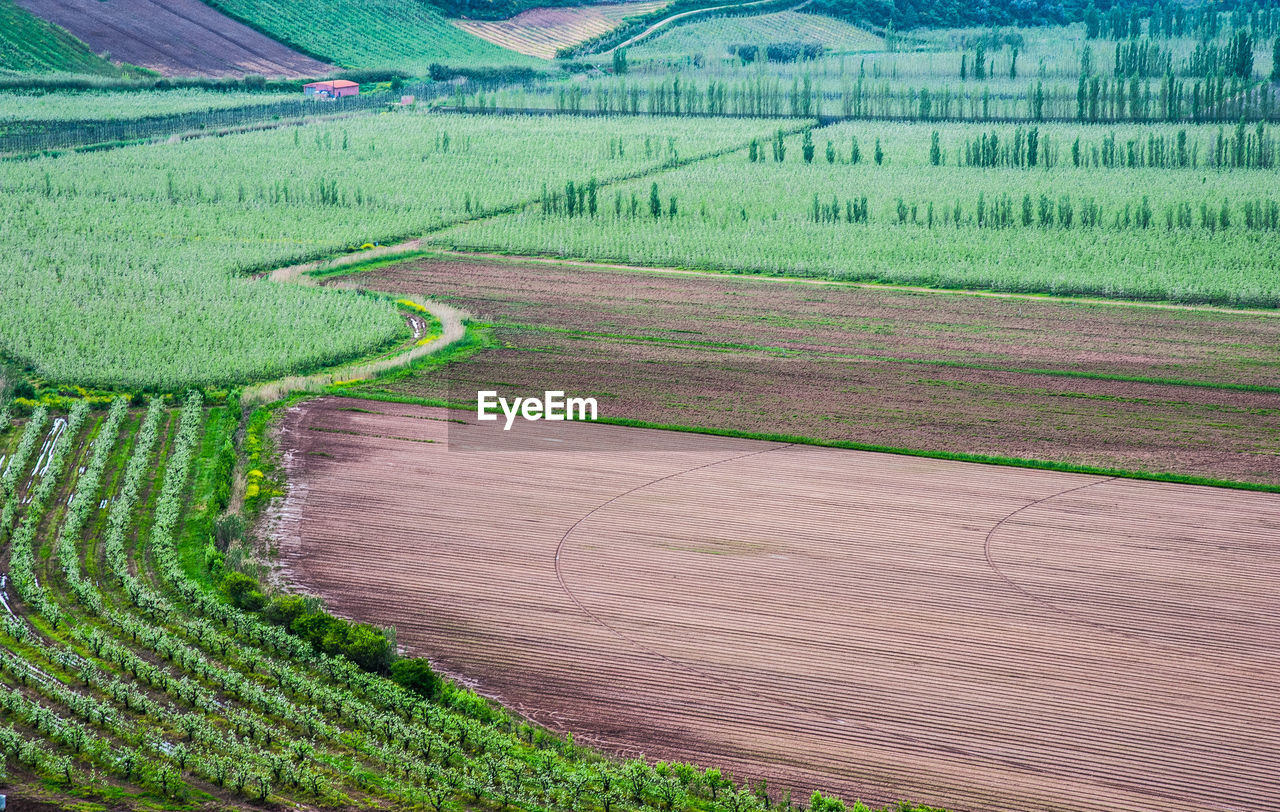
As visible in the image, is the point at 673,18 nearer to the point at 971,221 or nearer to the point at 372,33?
the point at 372,33

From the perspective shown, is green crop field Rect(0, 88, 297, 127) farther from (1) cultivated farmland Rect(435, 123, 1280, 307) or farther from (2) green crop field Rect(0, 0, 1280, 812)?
(1) cultivated farmland Rect(435, 123, 1280, 307)

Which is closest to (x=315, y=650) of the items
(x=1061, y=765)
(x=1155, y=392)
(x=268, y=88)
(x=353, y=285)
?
(x=1061, y=765)

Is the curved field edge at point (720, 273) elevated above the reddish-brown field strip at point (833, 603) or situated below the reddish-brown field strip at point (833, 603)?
above

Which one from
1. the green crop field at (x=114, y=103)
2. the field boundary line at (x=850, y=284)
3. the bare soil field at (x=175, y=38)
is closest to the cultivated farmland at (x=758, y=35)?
the bare soil field at (x=175, y=38)

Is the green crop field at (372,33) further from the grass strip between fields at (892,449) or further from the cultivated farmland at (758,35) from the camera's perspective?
the grass strip between fields at (892,449)

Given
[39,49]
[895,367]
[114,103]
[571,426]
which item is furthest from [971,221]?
[39,49]

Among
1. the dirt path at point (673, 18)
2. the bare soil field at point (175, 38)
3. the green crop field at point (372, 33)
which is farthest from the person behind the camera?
the dirt path at point (673, 18)

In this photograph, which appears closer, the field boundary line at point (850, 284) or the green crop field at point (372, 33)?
the field boundary line at point (850, 284)
